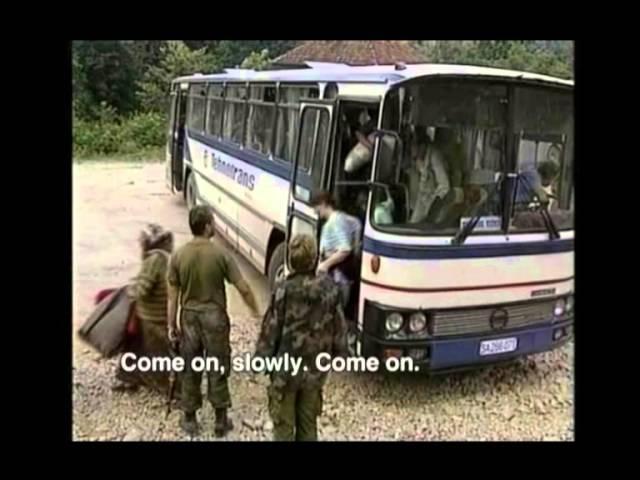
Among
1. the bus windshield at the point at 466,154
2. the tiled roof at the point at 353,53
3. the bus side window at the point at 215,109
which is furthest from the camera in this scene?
the bus side window at the point at 215,109

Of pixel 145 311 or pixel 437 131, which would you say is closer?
pixel 437 131

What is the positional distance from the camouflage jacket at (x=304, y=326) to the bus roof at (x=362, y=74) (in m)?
0.87

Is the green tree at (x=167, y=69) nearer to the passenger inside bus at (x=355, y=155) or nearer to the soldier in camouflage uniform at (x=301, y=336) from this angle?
the passenger inside bus at (x=355, y=155)

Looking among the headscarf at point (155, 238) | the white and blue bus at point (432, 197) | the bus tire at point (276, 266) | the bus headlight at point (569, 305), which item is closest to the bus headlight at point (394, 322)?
the white and blue bus at point (432, 197)

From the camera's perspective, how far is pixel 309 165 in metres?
3.80

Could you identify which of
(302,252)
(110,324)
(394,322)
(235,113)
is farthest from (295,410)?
(235,113)

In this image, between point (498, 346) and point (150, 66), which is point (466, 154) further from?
point (150, 66)

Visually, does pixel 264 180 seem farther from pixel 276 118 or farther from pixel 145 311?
pixel 145 311

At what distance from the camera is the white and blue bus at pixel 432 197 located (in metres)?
3.61

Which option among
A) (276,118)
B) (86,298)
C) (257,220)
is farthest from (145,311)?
(276,118)

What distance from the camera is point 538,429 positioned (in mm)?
3908

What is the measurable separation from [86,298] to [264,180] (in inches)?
37.9

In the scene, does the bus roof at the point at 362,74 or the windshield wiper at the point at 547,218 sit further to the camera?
the windshield wiper at the point at 547,218

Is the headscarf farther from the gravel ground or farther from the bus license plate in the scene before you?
the bus license plate
